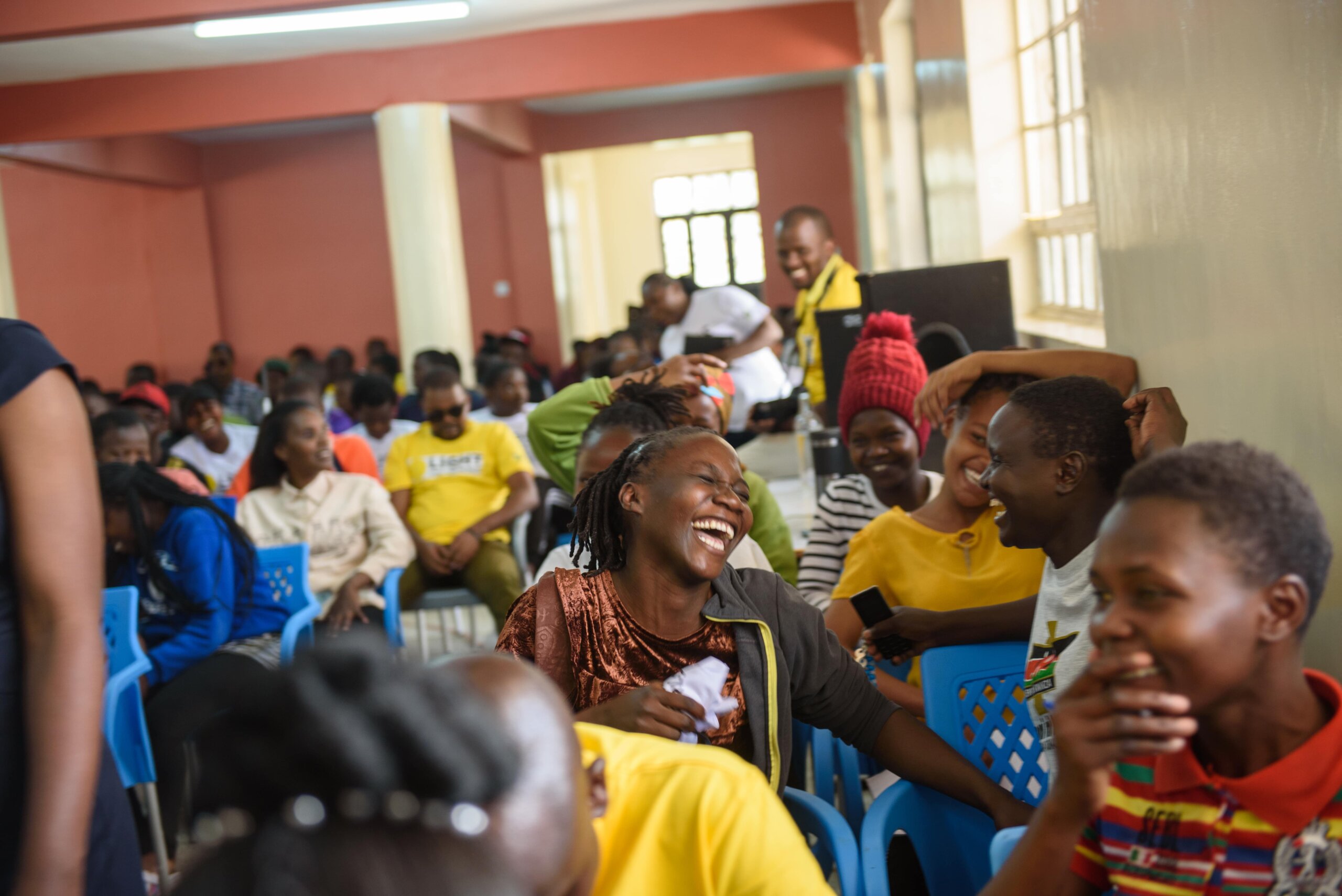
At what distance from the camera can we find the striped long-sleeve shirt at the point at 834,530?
272 centimetres

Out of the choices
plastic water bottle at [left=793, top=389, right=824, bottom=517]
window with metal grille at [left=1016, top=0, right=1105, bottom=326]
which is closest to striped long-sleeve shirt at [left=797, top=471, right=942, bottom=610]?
plastic water bottle at [left=793, top=389, right=824, bottom=517]

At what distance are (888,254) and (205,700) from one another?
857cm

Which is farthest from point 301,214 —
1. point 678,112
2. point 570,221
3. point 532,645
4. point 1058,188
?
point 532,645

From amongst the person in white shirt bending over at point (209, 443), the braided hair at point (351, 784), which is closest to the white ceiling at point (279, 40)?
the person in white shirt bending over at point (209, 443)

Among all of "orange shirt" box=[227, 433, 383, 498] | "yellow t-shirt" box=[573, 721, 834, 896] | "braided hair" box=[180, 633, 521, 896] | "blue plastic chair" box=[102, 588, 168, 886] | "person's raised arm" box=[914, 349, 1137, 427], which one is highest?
"person's raised arm" box=[914, 349, 1137, 427]

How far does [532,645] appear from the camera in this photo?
1.84 m

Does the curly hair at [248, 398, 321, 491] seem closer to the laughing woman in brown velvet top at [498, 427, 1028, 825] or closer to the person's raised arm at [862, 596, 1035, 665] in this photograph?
the laughing woman in brown velvet top at [498, 427, 1028, 825]

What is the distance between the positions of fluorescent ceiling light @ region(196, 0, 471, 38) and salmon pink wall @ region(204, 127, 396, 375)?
6.55m

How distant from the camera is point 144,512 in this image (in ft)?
11.1

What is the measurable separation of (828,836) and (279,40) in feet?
27.6

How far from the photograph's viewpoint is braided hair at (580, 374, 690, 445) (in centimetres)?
270

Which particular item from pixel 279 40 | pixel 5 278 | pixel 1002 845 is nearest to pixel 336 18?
pixel 279 40

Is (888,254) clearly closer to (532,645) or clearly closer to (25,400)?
(532,645)

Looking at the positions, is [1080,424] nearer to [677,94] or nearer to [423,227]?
[423,227]
